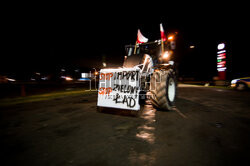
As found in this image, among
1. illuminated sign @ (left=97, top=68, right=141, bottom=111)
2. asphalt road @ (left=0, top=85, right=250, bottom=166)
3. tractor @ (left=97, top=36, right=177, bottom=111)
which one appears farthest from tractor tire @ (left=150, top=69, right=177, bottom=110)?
illuminated sign @ (left=97, top=68, right=141, bottom=111)

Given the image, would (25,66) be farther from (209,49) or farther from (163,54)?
(209,49)

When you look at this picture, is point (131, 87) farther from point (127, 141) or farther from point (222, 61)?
point (222, 61)

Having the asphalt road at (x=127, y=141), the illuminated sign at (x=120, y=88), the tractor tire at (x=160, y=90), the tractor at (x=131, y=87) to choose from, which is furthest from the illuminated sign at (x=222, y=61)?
the illuminated sign at (x=120, y=88)

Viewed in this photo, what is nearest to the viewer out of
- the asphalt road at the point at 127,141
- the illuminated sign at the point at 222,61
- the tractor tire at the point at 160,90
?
the asphalt road at the point at 127,141

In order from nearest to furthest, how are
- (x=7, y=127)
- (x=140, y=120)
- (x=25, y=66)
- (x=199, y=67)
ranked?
(x=7, y=127) < (x=140, y=120) < (x=25, y=66) < (x=199, y=67)

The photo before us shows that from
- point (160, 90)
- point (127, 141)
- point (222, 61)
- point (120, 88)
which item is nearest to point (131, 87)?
point (120, 88)

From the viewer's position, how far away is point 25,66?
125ft

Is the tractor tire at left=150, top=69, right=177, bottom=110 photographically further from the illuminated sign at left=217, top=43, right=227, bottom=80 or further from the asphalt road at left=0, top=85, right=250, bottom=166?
the illuminated sign at left=217, top=43, right=227, bottom=80

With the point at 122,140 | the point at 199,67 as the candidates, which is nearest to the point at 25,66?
the point at 122,140

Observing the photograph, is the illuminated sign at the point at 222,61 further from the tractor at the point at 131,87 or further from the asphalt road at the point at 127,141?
the tractor at the point at 131,87

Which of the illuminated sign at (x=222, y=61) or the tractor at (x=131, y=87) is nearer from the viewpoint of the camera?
the tractor at (x=131, y=87)

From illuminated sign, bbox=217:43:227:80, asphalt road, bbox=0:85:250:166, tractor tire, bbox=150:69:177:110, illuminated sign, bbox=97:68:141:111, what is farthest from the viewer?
illuminated sign, bbox=217:43:227:80

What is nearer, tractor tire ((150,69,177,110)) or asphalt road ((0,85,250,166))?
asphalt road ((0,85,250,166))

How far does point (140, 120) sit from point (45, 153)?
262 centimetres
